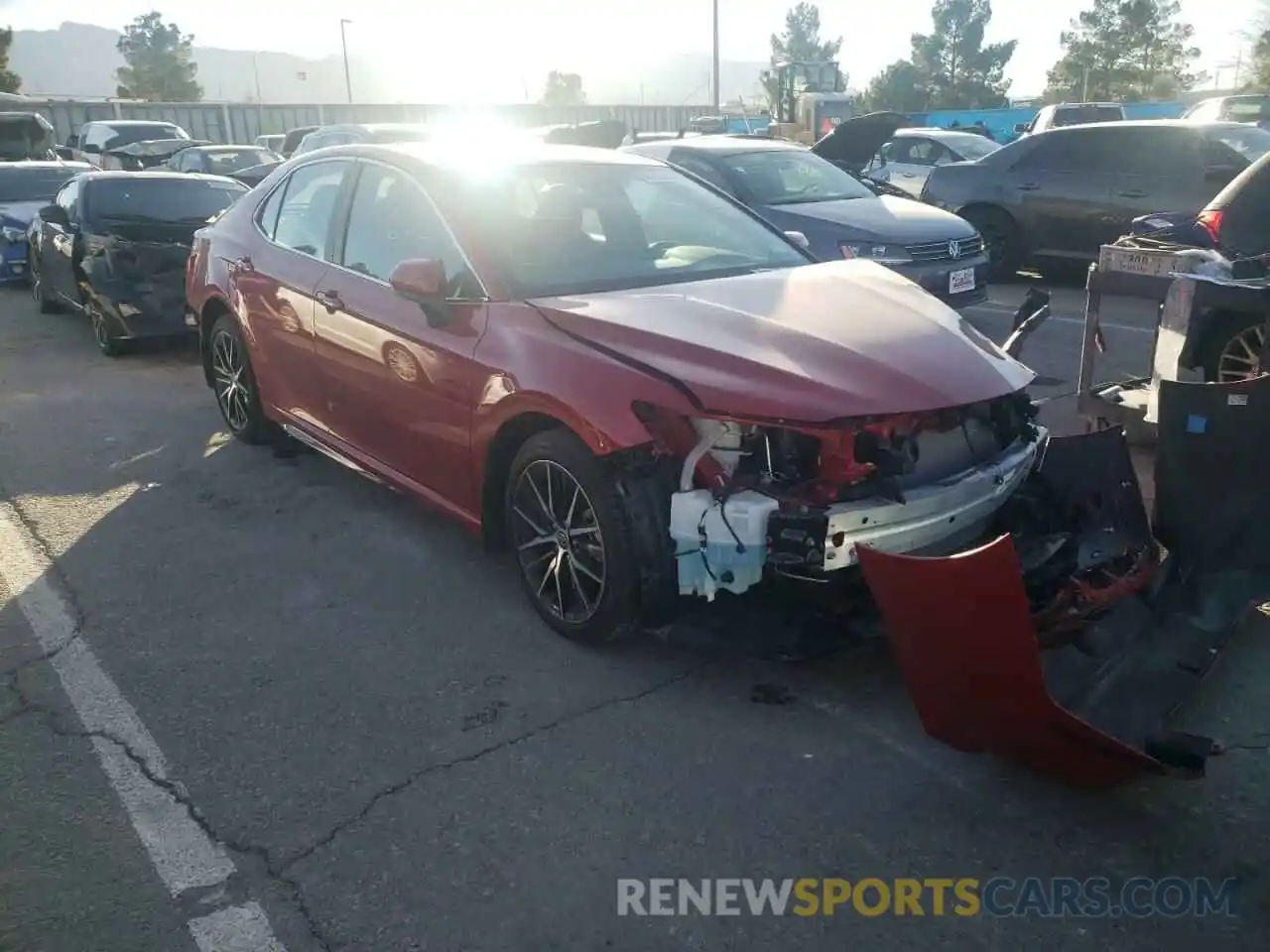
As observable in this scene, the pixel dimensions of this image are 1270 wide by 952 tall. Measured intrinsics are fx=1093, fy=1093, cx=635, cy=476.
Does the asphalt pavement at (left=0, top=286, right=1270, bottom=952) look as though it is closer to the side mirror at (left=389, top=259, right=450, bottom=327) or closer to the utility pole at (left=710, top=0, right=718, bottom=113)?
the side mirror at (left=389, top=259, right=450, bottom=327)

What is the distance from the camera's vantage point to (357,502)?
5.45 meters

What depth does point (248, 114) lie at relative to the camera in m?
34.5

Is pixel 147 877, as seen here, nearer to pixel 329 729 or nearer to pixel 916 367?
pixel 329 729

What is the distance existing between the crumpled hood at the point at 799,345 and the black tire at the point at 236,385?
2.63 m

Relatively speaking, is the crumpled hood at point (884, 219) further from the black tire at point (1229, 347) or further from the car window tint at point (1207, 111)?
the car window tint at point (1207, 111)

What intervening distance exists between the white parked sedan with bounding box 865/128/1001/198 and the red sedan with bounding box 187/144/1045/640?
13021mm

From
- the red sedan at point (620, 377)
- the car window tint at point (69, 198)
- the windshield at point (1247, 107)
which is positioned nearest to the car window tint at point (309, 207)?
the red sedan at point (620, 377)

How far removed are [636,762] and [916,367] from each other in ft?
4.97

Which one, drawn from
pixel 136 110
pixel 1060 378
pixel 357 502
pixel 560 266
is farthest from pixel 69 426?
pixel 136 110

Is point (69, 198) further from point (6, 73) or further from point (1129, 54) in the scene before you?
point (1129, 54)

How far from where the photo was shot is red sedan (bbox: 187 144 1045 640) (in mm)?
3361

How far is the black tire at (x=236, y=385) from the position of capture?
5926 mm

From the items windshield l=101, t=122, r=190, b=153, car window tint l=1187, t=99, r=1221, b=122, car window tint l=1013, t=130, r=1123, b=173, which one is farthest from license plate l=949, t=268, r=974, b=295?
windshield l=101, t=122, r=190, b=153

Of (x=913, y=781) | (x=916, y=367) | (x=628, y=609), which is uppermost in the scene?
(x=916, y=367)
